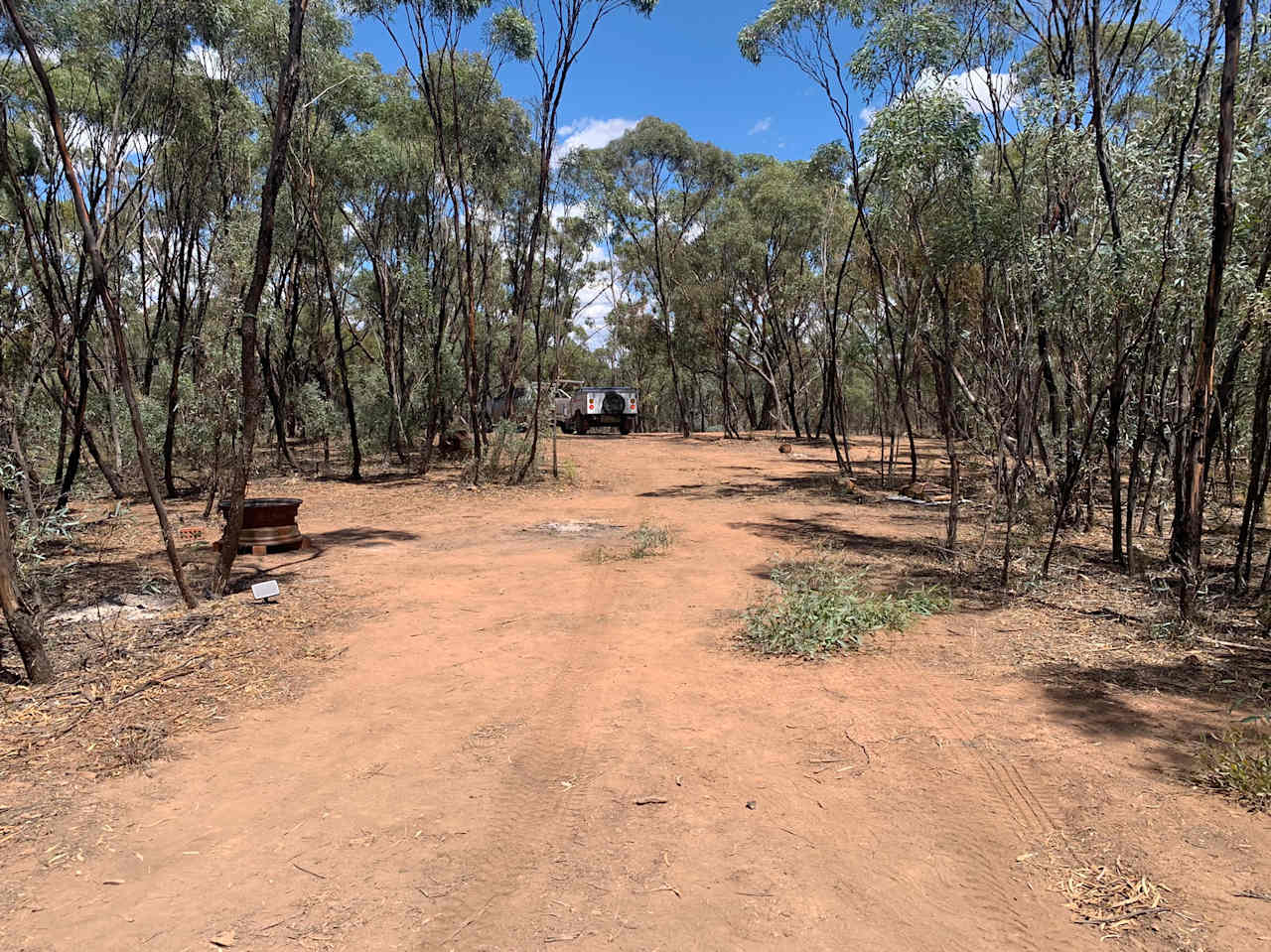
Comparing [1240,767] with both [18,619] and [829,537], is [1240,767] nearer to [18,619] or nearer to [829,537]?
[829,537]

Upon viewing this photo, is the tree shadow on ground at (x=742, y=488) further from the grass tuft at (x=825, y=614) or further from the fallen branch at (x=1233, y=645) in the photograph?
the fallen branch at (x=1233, y=645)

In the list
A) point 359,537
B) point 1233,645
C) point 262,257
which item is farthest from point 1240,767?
point 359,537

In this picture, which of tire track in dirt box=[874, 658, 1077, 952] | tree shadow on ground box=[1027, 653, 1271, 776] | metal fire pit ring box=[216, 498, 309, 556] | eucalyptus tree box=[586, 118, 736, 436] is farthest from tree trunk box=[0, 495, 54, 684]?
eucalyptus tree box=[586, 118, 736, 436]

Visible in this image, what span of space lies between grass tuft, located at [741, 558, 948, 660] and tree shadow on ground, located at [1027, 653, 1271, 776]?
1.23 meters

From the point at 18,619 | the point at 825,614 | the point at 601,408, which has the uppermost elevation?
the point at 601,408

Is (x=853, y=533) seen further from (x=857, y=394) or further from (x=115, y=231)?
(x=857, y=394)

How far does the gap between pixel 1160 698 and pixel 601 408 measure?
26.7 meters

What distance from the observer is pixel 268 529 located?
28.8 feet

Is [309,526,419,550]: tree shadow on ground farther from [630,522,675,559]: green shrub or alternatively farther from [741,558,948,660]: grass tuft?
[741,558,948,660]: grass tuft

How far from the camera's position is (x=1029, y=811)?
10.3 feet

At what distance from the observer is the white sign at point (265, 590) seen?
6676mm

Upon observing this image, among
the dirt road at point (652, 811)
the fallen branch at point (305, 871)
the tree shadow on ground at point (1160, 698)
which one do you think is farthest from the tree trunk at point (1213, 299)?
the fallen branch at point (305, 871)

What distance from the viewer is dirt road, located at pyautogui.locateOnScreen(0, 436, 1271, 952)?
252 centimetres

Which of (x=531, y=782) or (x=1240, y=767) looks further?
(x=531, y=782)
